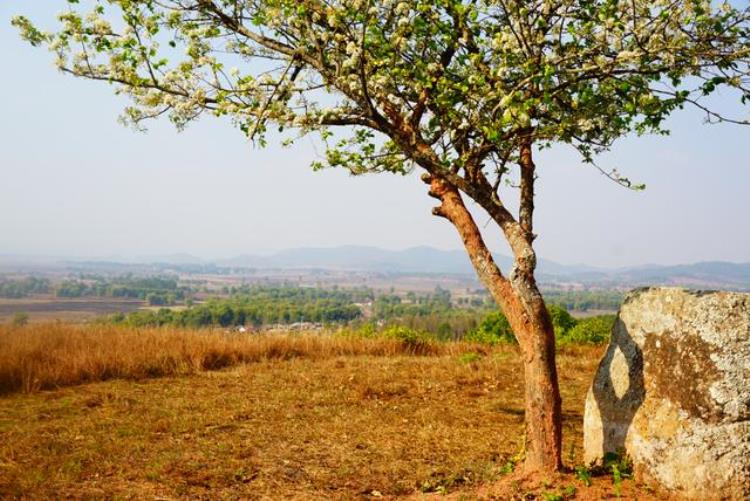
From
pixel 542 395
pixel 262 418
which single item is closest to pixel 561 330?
pixel 262 418

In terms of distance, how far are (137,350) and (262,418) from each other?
552cm

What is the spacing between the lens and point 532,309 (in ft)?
20.8

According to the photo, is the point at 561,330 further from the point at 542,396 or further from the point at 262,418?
the point at 542,396

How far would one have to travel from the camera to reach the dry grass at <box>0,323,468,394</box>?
485 inches

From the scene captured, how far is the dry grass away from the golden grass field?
40 millimetres

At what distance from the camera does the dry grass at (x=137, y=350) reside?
12.3 meters

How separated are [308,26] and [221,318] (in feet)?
188

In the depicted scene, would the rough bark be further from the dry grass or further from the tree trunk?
the dry grass

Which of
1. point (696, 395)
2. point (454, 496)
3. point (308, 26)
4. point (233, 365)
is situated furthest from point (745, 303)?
point (233, 365)

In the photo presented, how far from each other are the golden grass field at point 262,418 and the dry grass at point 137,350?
4 centimetres

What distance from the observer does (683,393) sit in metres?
5.93

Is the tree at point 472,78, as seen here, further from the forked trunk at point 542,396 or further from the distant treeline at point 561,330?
the distant treeline at point 561,330

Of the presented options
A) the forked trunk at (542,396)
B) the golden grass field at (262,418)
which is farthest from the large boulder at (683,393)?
the forked trunk at (542,396)

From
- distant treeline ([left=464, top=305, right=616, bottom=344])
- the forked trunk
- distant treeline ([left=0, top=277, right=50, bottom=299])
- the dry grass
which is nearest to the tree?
the forked trunk
